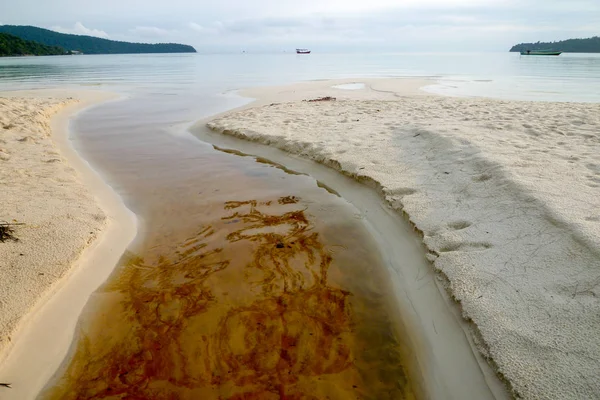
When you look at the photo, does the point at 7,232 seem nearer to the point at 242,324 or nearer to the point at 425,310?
the point at 242,324

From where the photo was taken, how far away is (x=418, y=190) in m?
4.52

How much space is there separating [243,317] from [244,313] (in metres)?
0.05

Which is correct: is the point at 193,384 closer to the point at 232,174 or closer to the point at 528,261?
the point at 528,261

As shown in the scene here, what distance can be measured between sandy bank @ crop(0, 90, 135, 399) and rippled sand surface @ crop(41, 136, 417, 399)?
18 centimetres

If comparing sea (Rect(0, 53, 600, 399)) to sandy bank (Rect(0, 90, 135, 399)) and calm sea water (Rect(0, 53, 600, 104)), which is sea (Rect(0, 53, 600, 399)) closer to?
sandy bank (Rect(0, 90, 135, 399))

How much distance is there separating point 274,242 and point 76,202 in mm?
2582

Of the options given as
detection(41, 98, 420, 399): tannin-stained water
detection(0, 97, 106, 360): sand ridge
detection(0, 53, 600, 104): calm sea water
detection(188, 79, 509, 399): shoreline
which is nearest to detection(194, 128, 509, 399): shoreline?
detection(188, 79, 509, 399): shoreline

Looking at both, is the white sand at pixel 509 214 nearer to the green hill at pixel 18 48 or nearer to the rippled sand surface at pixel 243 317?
the rippled sand surface at pixel 243 317

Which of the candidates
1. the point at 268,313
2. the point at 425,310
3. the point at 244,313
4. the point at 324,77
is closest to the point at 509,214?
the point at 425,310

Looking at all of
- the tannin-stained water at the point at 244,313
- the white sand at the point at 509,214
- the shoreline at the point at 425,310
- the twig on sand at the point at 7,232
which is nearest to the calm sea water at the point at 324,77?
the white sand at the point at 509,214

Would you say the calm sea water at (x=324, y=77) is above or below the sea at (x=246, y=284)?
above

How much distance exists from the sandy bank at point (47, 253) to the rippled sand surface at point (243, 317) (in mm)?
181

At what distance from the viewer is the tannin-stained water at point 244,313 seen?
89.2 inches

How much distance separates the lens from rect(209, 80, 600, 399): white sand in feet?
7.22
